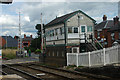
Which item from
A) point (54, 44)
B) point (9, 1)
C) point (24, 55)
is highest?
point (9, 1)

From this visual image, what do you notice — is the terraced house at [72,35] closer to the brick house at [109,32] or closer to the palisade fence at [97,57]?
the palisade fence at [97,57]

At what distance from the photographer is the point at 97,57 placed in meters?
13.7

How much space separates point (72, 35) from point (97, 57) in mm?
6558

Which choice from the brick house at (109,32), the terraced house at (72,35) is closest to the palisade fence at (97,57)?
the terraced house at (72,35)

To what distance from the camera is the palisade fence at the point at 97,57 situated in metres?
12.0

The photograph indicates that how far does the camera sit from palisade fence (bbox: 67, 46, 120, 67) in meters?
12.0

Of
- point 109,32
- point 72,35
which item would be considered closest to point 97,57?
point 72,35

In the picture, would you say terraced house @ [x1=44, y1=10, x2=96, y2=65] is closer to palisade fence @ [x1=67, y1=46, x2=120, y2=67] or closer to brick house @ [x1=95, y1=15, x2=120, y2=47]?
palisade fence @ [x1=67, y1=46, x2=120, y2=67]

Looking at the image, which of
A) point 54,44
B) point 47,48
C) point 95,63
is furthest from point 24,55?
point 95,63

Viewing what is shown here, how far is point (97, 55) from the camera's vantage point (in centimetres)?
1365

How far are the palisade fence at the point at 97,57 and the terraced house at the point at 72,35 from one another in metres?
1.68

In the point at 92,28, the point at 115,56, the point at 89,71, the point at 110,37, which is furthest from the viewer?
the point at 110,37

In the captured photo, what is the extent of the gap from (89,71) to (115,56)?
2531mm

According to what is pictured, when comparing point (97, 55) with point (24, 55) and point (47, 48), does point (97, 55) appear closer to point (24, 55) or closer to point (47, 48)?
point (47, 48)
